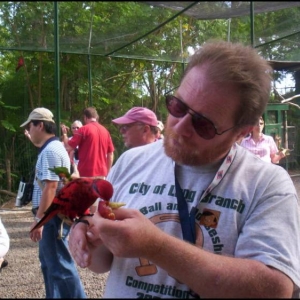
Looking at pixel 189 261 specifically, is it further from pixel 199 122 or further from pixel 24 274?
pixel 24 274

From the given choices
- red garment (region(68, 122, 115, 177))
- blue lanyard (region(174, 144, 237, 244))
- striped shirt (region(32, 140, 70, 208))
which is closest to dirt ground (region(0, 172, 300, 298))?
striped shirt (region(32, 140, 70, 208))

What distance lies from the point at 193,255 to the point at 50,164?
2.91 metres

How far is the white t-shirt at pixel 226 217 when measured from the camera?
1405 mm

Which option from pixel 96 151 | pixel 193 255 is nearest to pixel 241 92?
pixel 193 255

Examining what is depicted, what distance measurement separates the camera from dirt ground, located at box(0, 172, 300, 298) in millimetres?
4344

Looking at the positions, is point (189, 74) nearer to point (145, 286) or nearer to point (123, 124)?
point (145, 286)

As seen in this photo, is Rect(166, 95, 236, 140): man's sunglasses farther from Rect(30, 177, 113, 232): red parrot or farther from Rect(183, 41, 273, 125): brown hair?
Rect(30, 177, 113, 232): red parrot

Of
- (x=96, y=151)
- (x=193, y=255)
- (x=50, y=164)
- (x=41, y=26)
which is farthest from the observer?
(x=96, y=151)

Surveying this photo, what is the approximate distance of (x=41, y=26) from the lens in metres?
6.34

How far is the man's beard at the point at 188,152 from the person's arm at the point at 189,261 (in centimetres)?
34

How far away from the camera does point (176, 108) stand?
63.1 inches

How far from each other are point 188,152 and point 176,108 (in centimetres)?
17

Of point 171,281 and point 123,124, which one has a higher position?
point 123,124

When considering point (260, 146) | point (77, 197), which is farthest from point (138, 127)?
point (77, 197)
